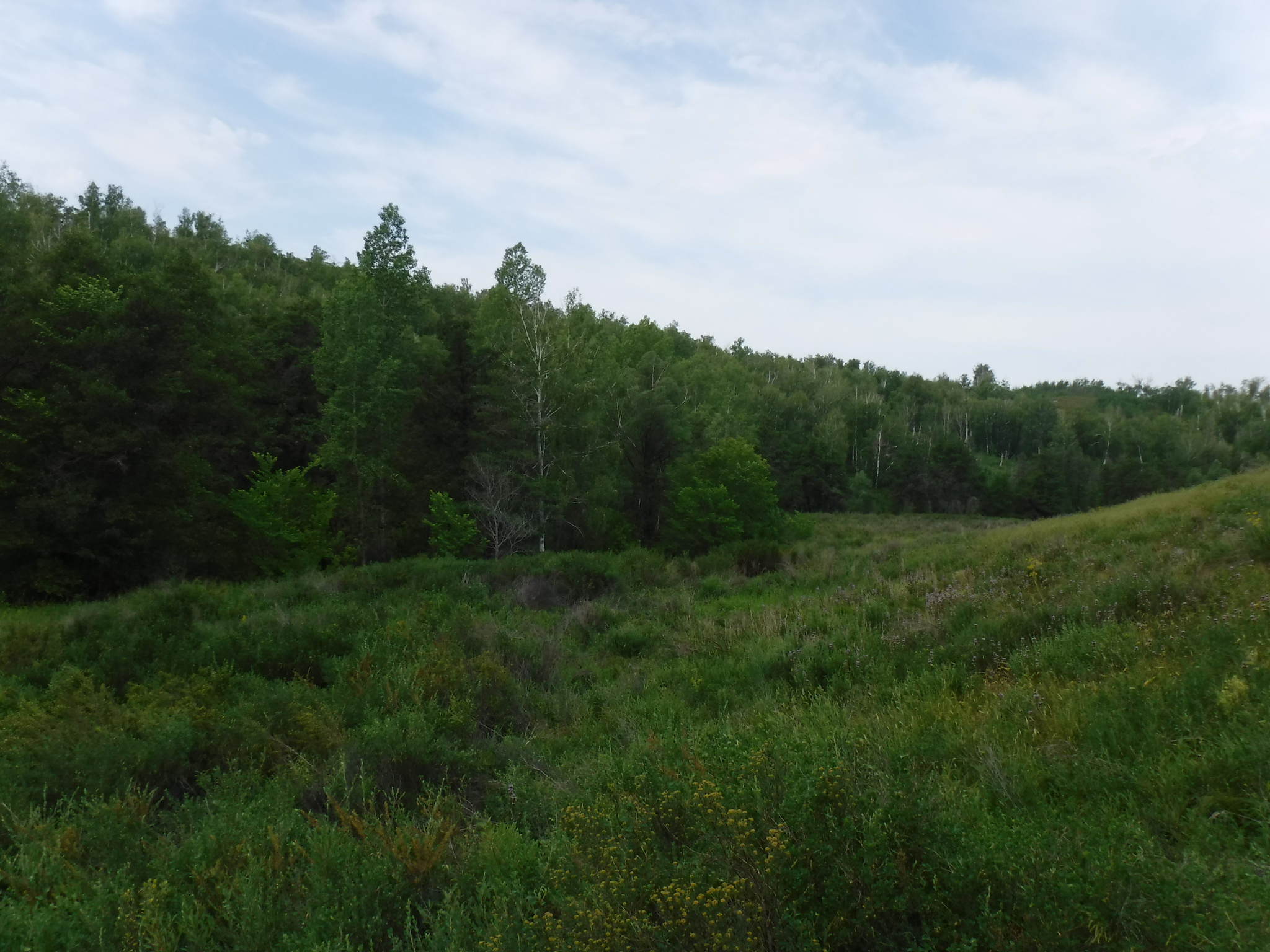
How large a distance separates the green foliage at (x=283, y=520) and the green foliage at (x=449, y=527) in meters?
3.27

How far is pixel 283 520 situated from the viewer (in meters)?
22.1

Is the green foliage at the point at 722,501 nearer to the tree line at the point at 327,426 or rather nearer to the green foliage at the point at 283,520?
the tree line at the point at 327,426

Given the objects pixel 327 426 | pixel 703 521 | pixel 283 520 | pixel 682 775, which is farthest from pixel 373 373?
pixel 682 775

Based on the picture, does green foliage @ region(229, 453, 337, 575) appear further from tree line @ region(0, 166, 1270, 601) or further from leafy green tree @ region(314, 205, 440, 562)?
leafy green tree @ region(314, 205, 440, 562)

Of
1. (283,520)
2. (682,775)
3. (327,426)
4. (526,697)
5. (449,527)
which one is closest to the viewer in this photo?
(682,775)

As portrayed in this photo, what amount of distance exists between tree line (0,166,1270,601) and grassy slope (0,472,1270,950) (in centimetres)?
935

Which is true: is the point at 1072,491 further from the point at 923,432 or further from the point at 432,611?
the point at 432,611

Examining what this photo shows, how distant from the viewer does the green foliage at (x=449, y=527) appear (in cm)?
2362

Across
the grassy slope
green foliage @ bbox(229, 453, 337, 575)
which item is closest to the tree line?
green foliage @ bbox(229, 453, 337, 575)

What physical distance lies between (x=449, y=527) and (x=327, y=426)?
242 inches

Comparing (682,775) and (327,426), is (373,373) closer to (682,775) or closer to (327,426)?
(327,426)

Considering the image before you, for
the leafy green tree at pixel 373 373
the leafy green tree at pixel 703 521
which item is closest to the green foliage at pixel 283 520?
the leafy green tree at pixel 373 373

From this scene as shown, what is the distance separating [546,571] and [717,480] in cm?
1309

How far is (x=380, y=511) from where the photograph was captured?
84.6 feet
